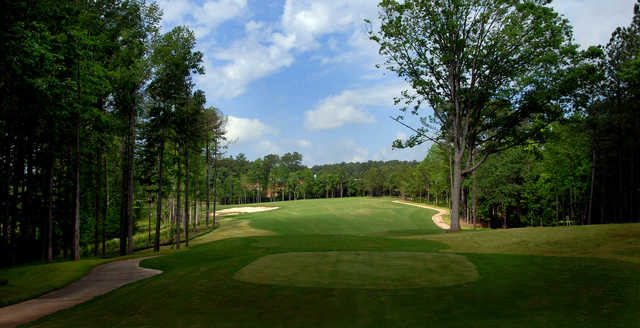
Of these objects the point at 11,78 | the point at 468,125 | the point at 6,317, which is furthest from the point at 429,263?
the point at 11,78

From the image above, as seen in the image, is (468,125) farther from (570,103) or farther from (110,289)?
(110,289)

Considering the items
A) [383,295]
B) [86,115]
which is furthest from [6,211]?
[383,295]

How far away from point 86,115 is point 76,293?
38.6ft

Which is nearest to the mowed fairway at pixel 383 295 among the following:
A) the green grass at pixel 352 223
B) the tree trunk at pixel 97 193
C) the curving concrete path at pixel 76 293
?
the curving concrete path at pixel 76 293

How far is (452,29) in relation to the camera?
80.0ft

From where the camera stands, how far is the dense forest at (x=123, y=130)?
1745 cm

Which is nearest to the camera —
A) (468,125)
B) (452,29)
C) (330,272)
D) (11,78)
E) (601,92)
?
(330,272)

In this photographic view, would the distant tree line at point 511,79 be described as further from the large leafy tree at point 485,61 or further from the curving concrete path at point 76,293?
the curving concrete path at point 76,293

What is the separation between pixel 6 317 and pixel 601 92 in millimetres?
46118

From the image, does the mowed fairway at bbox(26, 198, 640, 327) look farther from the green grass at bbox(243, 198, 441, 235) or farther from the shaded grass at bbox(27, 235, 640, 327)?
the green grass at bbox(243, 198, 441, 235)

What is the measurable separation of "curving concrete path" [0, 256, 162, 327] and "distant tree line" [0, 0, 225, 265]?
21.7 ft

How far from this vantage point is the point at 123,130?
24.9 metres

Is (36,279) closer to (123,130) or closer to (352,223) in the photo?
(123,130)

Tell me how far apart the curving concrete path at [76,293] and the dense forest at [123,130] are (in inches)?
259
